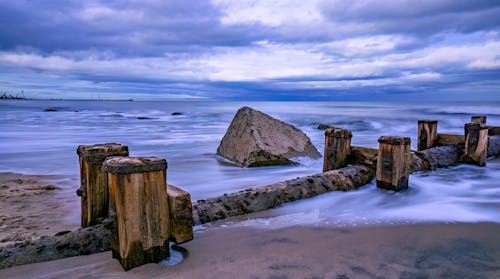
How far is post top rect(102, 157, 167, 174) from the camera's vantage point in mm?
2180

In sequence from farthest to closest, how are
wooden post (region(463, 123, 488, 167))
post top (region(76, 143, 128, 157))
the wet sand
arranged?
wooden post (region(463, 123, 488, 167)), the wet sand, post top (region(76, 143, 128, 157))

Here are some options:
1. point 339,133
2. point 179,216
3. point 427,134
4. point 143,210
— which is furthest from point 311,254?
point 427,134

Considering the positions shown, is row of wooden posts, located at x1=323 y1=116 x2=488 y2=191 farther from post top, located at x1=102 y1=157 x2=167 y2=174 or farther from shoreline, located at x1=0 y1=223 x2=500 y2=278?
post top, located at x1=102 y1=157 x2=167 y2=174

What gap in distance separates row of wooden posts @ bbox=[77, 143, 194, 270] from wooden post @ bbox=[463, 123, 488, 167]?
18.8 feet

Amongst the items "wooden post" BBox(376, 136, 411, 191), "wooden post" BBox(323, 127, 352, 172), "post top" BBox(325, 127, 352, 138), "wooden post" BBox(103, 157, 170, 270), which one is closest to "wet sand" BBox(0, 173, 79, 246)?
"wooden post" BBox(103, 157, 170, 270)

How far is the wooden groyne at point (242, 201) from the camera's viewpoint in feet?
8.02

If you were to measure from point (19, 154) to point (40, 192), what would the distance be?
4944mm

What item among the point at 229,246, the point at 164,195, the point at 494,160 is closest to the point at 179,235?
the point at 164,195

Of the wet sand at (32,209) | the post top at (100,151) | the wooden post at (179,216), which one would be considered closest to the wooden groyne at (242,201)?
the wooden post at (179,216)

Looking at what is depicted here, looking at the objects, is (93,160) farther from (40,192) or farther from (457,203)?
(457,203)

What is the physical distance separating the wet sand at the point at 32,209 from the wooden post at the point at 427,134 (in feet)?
19.9

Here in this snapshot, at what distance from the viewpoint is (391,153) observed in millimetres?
4305

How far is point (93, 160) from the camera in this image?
2.73 meters

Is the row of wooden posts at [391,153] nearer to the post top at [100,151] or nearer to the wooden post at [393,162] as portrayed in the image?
the wooden post at [393,162]
